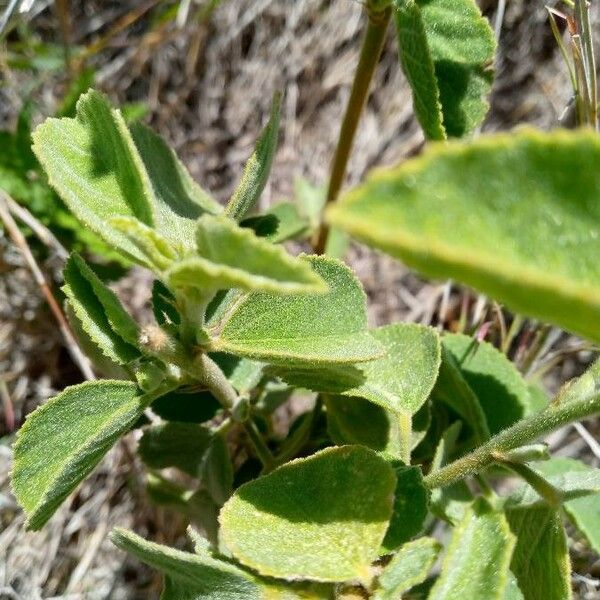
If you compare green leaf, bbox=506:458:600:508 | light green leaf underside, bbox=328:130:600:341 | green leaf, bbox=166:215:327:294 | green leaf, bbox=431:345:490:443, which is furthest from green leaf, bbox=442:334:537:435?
light green leaf underside, bbox=328:130:600:341

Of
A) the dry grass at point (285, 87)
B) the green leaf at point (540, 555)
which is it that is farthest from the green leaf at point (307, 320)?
the dry grass at point (285, 87)

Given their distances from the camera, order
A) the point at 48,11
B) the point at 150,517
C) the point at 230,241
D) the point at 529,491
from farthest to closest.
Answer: the point at 48,11 → the point at 150,517 → the point at 529,491 → the point at 230,241

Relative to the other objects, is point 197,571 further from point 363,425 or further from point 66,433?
point 363,425

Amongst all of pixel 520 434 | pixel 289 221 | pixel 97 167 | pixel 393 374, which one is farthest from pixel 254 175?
pixel 289 221

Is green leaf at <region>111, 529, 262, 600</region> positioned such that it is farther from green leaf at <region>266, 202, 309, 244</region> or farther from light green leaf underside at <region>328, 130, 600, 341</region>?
green leaf at <region>266, 202, 309, 244</region>

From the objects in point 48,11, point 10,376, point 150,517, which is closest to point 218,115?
point 48,11

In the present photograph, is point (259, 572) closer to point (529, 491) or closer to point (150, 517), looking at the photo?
point (529, 491)

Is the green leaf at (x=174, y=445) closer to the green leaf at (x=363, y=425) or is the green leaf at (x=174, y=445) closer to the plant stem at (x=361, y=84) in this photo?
the green leaf at (x=363, y=425)
